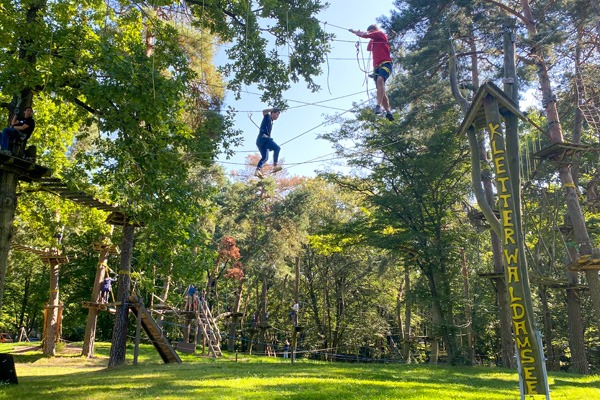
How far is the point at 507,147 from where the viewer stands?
596 centimetres

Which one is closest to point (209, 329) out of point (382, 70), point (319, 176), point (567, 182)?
point (319, 176)

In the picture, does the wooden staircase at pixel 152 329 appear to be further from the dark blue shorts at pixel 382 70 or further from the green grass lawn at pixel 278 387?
the dark blue shorts at pixel 382 70

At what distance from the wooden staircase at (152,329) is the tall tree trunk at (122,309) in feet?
0.86

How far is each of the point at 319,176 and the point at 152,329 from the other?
10.6 meters

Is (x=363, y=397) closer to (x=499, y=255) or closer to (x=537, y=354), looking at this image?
(x=537, y=354)

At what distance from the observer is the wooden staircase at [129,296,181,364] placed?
46.3 feet

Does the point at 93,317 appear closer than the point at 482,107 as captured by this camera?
No

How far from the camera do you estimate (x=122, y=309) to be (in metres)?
13.9

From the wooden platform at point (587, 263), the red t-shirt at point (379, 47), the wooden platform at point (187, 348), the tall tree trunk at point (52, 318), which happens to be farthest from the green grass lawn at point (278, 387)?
the wooden platform at point (187, 348)

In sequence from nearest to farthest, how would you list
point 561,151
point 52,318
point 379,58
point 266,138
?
point 379,58, point 266,138, point 561,151, point 52,318

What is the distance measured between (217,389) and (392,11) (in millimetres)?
13310

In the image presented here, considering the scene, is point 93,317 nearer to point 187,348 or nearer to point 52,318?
point 52,318

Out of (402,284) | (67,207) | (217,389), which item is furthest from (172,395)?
(402,284)

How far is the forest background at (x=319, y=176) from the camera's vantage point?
964 centimetres
